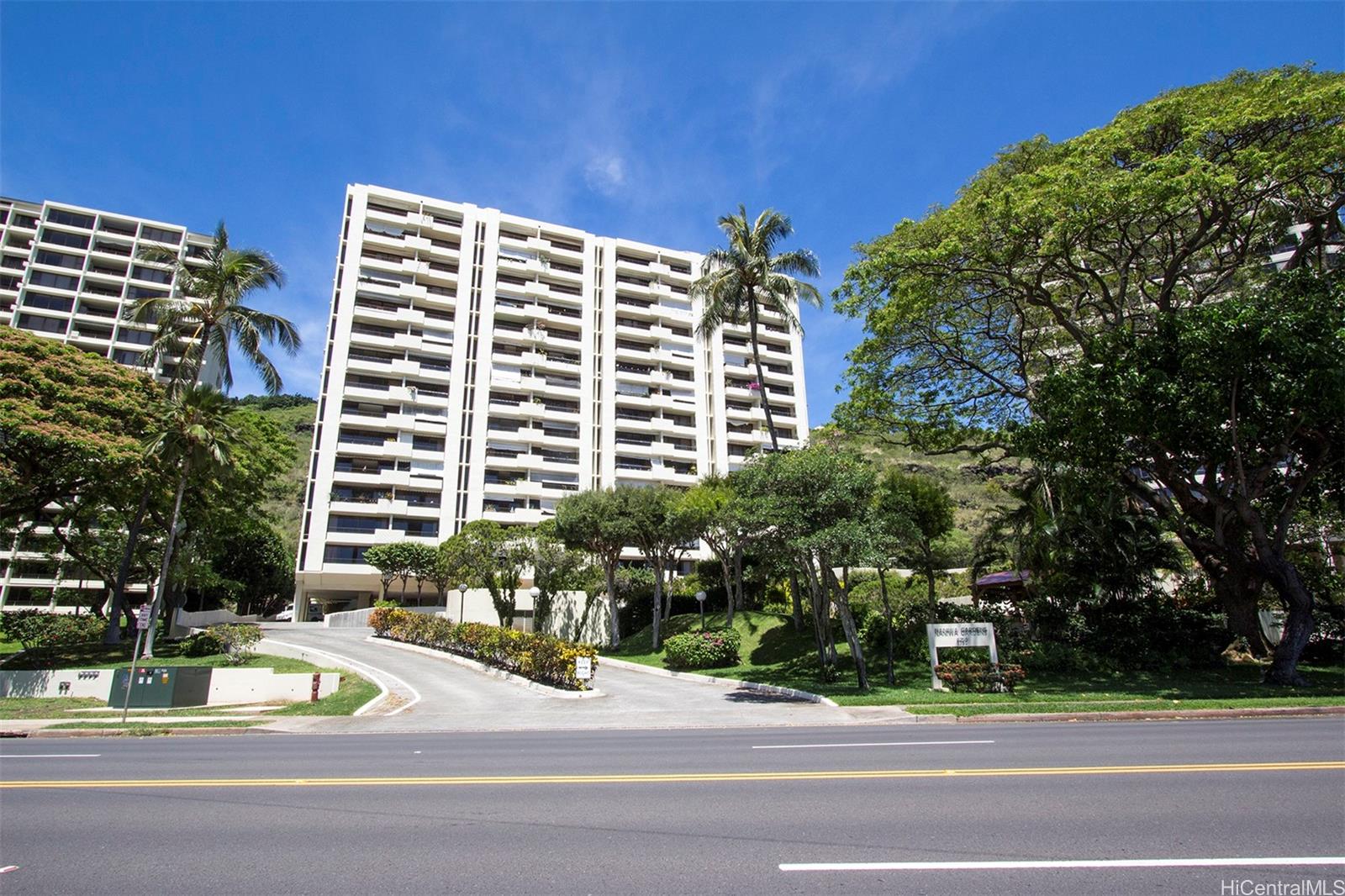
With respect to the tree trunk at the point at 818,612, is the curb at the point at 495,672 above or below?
below

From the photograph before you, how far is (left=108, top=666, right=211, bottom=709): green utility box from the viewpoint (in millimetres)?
18237

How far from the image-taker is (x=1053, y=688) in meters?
17.9

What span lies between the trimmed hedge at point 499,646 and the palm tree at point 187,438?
10977 millimetres

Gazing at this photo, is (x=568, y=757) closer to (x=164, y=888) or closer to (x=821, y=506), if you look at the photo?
(x=164, y=888)

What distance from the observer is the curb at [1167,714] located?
1323 cm

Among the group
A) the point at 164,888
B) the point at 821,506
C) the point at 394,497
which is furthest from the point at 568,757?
the point at 394,497

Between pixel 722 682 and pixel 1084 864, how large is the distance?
57.8 feet

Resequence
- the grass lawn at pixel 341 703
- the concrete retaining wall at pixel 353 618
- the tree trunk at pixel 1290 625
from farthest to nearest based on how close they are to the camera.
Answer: the concrete retaining wall at pixel 353 618, the grass lawn at pixel 341 703, the tree trunk at pixel 1290 625

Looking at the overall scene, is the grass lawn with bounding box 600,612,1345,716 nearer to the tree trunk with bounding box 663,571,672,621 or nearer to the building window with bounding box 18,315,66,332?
the tree trunk with bounding box 663,571,672,621

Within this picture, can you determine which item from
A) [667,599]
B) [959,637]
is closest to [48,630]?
[667,599]

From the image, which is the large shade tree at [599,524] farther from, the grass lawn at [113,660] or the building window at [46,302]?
the building window at [46,302]

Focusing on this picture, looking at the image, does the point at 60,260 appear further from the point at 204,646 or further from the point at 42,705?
the point at 42,705

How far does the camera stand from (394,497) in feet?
179

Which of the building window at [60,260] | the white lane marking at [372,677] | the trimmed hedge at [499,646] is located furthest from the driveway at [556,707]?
the building window at [60,260]
